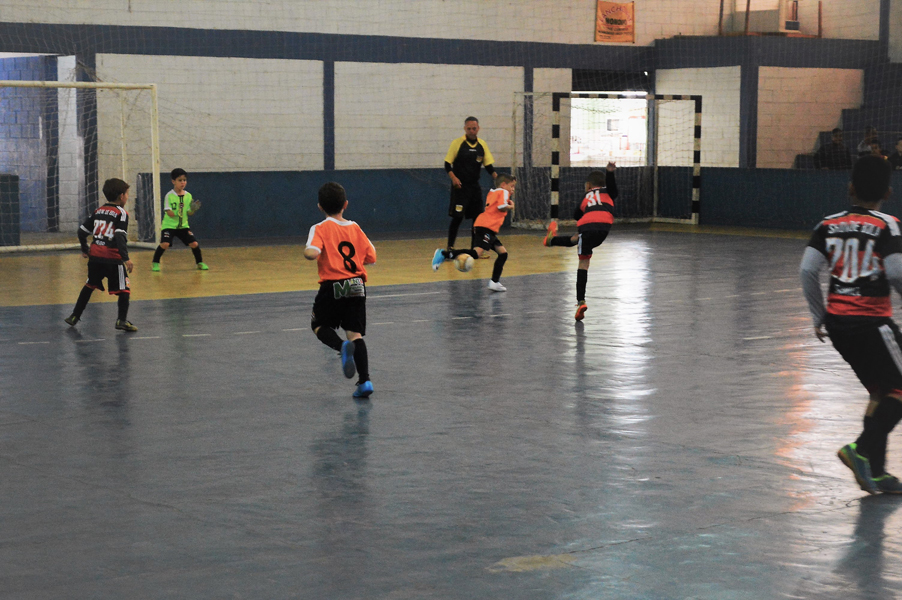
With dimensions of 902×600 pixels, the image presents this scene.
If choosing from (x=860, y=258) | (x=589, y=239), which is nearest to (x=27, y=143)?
(x=589, y=239)

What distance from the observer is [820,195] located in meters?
27.0

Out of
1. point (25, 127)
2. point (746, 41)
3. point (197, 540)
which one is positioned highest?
point (746, 41)

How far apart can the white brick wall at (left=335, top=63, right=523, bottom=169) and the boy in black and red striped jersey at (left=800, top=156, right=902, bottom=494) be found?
2113 centimetres

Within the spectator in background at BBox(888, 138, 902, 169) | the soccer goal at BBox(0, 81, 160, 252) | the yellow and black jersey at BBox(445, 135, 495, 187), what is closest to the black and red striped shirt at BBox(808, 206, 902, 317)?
the yellow and black jersey at BBox(445, 135, 495, 187)

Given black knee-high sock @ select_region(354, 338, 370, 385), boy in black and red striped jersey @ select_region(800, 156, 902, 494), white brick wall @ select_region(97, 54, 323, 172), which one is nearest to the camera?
boy in black and red striped jersey @ select_region(800, 156, 902, 494)

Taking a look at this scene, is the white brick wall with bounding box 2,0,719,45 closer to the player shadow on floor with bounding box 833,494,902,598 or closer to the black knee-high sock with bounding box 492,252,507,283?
the black knee-high sock with bounding box 492,252,507,283

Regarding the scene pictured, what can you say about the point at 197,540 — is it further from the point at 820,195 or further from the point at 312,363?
the point at 820,195

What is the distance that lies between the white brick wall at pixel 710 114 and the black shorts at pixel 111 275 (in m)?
20.9

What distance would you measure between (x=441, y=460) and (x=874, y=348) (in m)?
2.49

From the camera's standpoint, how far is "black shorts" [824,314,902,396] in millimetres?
6332

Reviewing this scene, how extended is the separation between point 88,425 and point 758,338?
22.0ft

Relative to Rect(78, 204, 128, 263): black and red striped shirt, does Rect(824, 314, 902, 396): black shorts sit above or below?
below

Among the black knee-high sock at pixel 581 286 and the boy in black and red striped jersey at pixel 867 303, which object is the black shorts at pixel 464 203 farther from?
the boy in black and red striped jersey at pixel 867 303

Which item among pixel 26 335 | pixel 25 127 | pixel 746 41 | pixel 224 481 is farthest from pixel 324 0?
pixel 224 481
